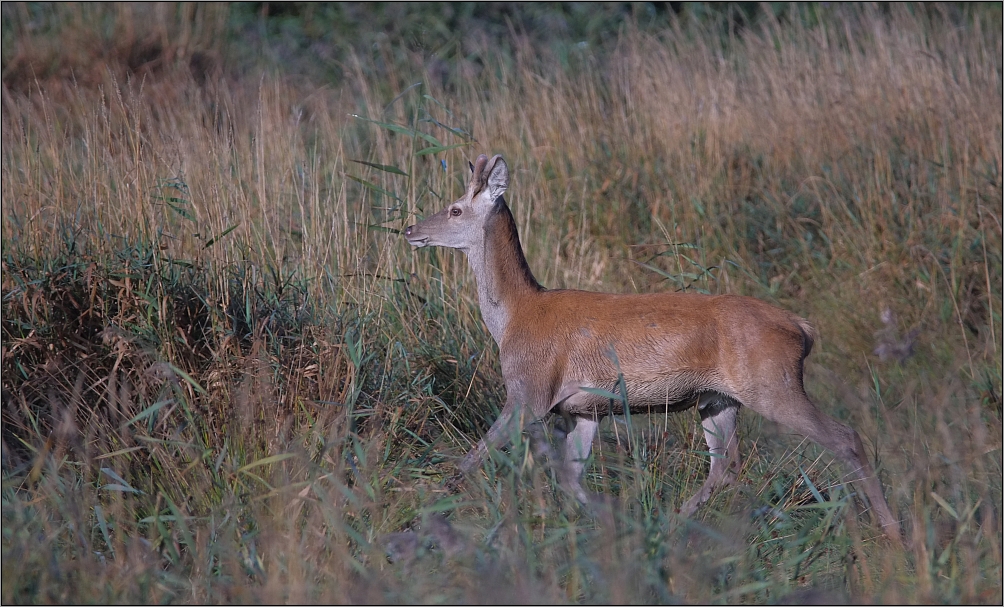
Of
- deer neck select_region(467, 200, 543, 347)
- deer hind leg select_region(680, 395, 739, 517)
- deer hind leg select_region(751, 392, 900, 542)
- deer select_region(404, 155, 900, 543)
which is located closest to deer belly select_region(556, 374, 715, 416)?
deer select_region(404, 155, 900, 543)

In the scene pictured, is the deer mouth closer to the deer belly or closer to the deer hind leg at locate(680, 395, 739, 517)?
the deer belly

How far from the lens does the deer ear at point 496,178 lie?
517cm

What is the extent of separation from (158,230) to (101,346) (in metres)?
0.65

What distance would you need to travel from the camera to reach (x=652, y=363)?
4.44 meters

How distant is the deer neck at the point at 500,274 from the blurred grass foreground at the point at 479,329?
0.32 metres

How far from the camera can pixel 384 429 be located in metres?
4.54

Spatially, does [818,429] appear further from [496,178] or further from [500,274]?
[496,178]

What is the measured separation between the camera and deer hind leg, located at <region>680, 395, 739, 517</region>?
4453 mm

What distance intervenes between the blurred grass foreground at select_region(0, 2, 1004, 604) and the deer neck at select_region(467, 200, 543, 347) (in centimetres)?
32

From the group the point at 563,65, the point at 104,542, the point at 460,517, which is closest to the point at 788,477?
the point at 460,517

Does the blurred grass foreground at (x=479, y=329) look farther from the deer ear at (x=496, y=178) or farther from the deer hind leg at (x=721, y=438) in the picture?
the deer ear at (x=496, y=178)

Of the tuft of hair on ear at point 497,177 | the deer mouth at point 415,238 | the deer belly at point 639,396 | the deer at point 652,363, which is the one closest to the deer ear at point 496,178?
the tuft of hair on ear at point 497,177

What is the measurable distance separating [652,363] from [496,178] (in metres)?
1.35

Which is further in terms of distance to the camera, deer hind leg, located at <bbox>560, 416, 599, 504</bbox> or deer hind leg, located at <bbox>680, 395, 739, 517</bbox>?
deer hind leg, located at <bbox>680, 395, 739, 517</bbox>
